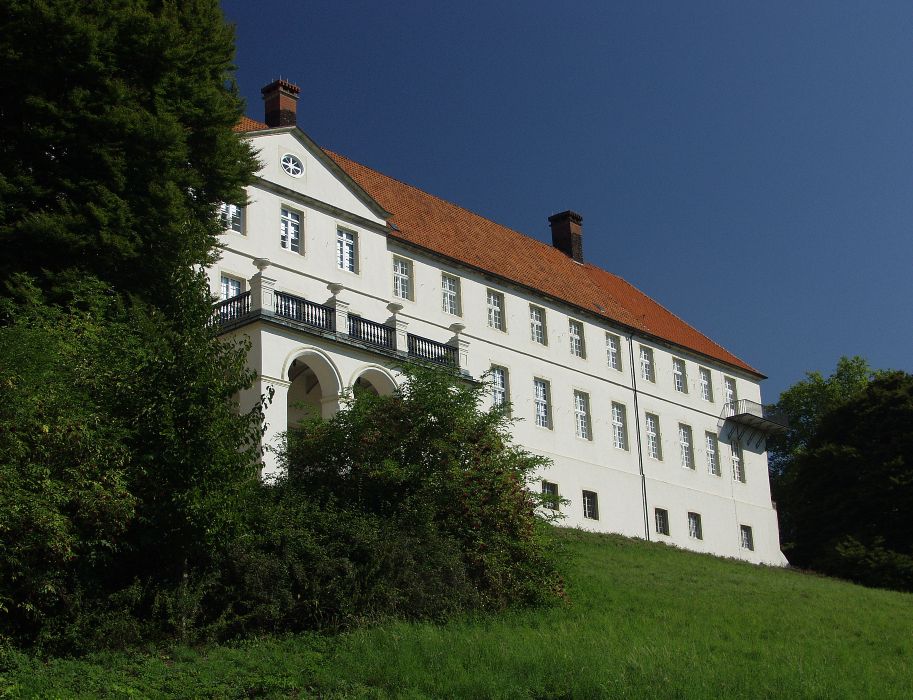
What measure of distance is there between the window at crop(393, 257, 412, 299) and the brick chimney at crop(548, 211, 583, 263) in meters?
14.2

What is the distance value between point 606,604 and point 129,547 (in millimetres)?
10053

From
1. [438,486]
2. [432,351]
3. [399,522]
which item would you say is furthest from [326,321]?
[399,522]

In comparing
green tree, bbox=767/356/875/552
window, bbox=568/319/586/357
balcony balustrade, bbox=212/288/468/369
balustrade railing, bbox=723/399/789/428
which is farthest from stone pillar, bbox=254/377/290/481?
green tree, bbox=767/356/875/552

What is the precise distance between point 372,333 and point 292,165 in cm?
624

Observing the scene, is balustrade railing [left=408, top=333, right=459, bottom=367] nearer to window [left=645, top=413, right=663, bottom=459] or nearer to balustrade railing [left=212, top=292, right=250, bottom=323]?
balustrade railing [left=212, top=292, right=250, bottom=323]

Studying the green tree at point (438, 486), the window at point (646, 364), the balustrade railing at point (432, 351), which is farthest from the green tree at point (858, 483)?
the green tree at point (438, 486)

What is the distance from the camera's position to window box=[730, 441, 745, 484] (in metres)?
50.9

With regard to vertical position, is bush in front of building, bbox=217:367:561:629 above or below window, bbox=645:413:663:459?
below

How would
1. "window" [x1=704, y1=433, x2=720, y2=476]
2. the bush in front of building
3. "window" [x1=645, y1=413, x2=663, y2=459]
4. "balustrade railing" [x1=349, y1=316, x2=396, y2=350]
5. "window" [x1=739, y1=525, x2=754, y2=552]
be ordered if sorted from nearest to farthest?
1. the bush in front of building
2. "balustrade railing" [x1=349, y1=316, x2=396, y2=350]
3. "window" [x1=645, y1=413, x2=663, y2=459]
4. "window" [x1=739, y1=525, x2=754, y2=552]
5. "window" [x1=704, y1=433, x2=720, y2=476]

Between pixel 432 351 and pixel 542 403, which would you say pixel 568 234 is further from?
pixel 432 351

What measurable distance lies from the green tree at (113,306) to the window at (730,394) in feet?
92.2

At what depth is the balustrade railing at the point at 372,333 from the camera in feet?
107

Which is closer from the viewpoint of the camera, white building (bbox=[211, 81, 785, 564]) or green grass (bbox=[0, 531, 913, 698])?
green grass (bbox=[0, 531, 913, 698])

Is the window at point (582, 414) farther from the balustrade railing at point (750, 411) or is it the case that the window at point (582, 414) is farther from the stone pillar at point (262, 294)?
the stone pillar at point (262, 294)
